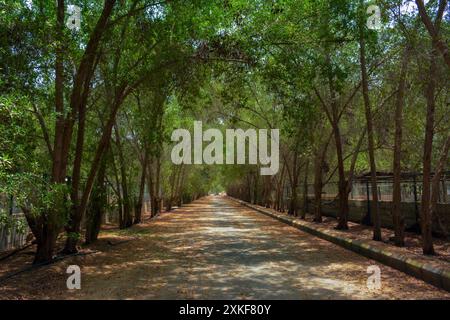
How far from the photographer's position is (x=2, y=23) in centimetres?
786

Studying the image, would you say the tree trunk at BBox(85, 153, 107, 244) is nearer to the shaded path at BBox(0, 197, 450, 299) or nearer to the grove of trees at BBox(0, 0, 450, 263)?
the grove of trees at BBox(0, 0, 450, 263)

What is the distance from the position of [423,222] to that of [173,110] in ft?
61.9

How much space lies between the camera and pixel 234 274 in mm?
8953

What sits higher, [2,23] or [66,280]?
[2,23]

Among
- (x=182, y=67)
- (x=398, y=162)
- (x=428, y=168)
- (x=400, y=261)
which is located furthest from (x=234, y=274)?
(x=182, y=67)

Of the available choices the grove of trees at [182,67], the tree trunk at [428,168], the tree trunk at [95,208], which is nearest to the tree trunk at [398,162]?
the grove of trees at [182,67]

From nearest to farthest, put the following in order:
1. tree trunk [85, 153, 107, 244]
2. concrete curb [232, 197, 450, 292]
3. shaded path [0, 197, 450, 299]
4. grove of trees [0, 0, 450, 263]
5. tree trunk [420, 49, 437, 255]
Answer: shaded path [0, 197, 450, 299] < concrete curb [232, 197, 450, 292] < grove of trees [0, 0, 450, 263] < tree trunk [420, 49, 437, 255] < tree trunk [85, 153, 107, 244]

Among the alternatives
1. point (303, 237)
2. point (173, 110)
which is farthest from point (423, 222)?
point (173, 110)

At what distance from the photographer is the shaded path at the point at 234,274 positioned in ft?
23.9

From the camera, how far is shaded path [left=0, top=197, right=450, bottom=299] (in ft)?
23.9

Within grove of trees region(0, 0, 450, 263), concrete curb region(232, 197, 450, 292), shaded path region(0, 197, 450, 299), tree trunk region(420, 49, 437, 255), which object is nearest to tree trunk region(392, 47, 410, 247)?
grove of trees region(0, 0, 450, 263)

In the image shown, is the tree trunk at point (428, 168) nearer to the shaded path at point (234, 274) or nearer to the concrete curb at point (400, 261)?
the concrete curb at point (400, 261)

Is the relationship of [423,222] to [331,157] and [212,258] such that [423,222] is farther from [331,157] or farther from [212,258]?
[331,157]

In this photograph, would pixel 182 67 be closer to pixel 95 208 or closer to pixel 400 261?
pixel 95 208
